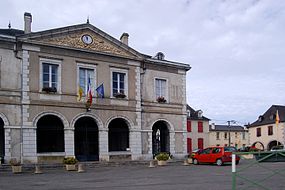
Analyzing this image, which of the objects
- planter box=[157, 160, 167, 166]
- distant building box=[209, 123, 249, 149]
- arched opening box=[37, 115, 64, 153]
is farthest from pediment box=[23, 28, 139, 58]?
distant building box=[209, 123, 249, 149]

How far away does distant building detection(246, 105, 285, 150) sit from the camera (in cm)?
5259

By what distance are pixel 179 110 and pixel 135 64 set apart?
5165mm

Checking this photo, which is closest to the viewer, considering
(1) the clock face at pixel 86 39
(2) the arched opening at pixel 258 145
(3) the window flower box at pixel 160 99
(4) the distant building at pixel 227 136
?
(1) the clock face at pixel 86 39

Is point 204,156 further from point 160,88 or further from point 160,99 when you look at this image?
point 160,88

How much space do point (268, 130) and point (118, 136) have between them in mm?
34317

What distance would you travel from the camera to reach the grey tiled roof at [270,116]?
2160 inches

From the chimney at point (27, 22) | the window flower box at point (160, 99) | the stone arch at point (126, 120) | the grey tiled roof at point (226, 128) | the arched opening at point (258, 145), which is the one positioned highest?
the chimney at point (27, 22)

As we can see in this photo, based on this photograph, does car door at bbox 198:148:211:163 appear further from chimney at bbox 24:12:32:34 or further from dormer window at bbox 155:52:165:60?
chimney at bbox 24:12:32:34

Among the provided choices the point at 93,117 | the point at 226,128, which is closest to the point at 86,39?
the point at 93,117

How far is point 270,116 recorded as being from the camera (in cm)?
5603

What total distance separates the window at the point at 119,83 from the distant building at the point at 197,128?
82.8 feet

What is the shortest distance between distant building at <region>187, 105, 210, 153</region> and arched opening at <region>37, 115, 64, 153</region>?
28.2m

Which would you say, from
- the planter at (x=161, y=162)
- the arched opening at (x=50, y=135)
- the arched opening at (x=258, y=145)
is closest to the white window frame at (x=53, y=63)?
the arched opening at (x=50, y=135)

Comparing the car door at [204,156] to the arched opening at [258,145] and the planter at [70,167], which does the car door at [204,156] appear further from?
the arched opening at [258,145]
